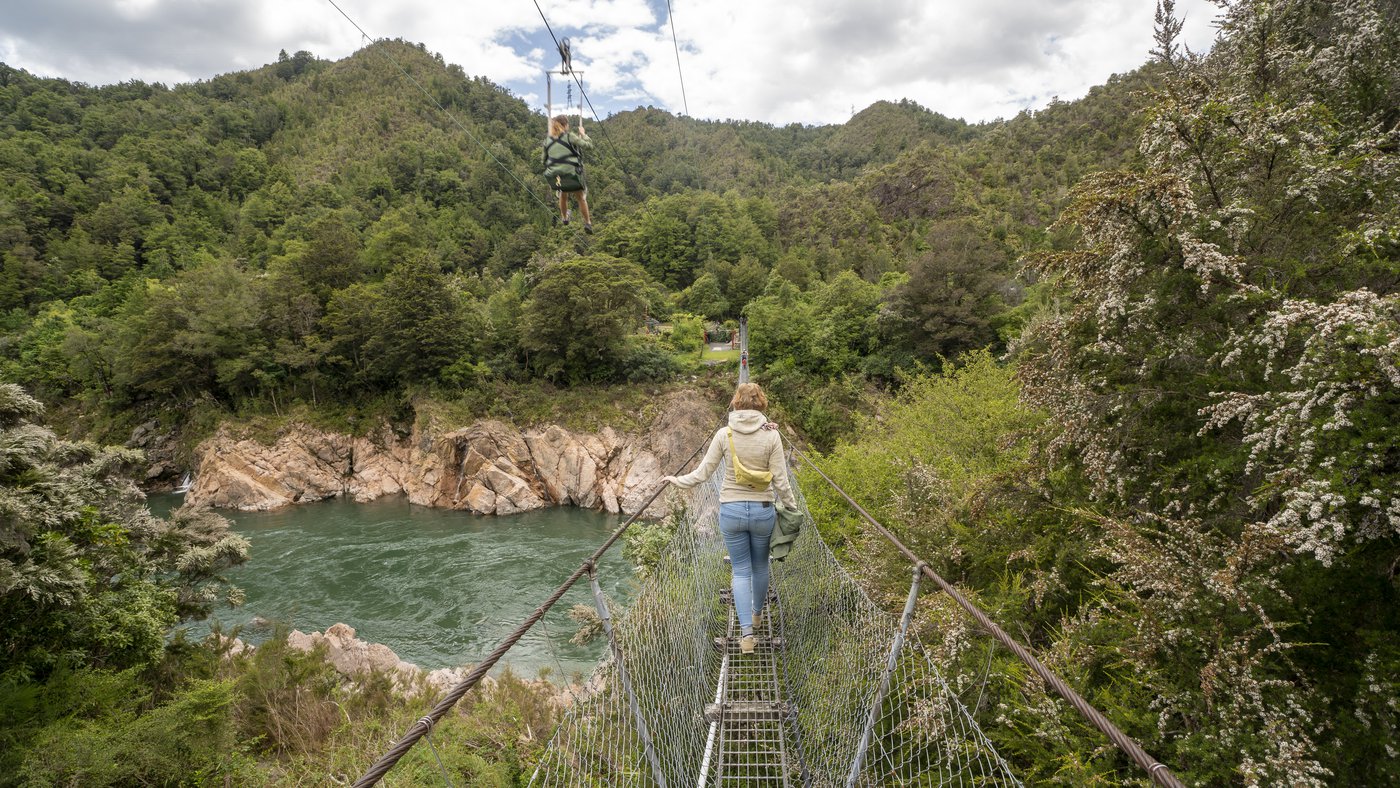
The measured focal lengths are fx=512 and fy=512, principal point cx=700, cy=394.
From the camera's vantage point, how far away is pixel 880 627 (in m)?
2.17

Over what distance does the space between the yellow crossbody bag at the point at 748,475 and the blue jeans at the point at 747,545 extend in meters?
0.10

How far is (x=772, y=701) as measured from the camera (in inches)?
105

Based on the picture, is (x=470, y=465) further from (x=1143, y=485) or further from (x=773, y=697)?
(x=1143, y=485)

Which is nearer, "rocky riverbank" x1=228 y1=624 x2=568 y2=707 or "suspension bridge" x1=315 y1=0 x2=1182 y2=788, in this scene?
"suspension bridge" x1=315 y1=0 x2=1182 y2=788

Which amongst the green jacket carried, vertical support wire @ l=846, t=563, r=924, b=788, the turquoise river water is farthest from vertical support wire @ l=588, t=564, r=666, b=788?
the turquoise river water

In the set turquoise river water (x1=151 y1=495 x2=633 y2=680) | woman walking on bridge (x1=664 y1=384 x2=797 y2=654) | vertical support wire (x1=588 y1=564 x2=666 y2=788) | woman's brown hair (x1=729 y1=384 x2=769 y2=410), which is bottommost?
turquoise river water (x1=151 y1=495 x2=633 y2=680)

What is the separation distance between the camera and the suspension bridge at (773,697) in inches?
69.6

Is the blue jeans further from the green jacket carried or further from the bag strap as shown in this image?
the bag strap

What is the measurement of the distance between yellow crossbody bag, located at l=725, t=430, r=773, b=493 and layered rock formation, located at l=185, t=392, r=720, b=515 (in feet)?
41.4

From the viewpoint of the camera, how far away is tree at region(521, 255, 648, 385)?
1617cm

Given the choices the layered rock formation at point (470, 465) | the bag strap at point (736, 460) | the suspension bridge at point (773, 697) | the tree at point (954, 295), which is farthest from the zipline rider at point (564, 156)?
the tree at point (954, 295)

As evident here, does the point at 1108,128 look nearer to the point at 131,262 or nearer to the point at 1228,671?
the point at 1228,671

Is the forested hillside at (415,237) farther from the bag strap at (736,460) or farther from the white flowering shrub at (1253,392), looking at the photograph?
the white flowering shrub at (1253,392)

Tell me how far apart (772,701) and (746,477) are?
1.32 m
